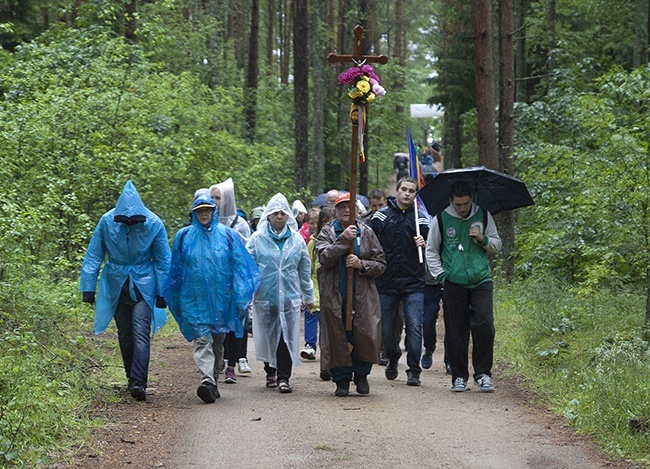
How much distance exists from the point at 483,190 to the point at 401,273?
1388mm

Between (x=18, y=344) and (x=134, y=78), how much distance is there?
40.1ft

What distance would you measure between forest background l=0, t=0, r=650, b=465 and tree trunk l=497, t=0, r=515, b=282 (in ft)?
0.15

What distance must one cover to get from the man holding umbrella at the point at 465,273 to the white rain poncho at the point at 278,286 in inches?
58.4

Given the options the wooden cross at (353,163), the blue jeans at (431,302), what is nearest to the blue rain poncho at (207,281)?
the wooden cross at (353,163)

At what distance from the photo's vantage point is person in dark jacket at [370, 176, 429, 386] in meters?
11.7

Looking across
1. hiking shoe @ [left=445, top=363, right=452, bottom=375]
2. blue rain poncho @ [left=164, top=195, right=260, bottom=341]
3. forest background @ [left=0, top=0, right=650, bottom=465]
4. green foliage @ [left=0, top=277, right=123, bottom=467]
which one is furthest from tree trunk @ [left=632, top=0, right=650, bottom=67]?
blue rain poncho @ [left=164, top=195, right=260, bottom=341]

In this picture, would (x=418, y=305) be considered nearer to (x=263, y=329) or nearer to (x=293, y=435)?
(x=263, y=329)

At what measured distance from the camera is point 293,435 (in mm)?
8383

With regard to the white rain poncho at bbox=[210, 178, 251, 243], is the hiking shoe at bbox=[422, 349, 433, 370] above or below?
below

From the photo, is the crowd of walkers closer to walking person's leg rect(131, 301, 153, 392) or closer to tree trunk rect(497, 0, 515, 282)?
walking person's leg rect(131, 301, 153, 392)

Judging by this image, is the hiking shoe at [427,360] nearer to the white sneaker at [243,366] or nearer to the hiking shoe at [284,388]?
the white sneaker at [243,366]

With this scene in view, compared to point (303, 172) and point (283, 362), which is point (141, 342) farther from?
point (303, 172)

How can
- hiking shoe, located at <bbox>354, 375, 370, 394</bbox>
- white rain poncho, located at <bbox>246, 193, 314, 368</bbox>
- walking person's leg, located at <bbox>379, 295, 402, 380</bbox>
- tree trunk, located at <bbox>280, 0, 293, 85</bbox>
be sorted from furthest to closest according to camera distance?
tree trunk, located at <bbox>280, 0, 293, 85</bbox> < walking person's leg, located at <bbox>379, 295, 402, 380</bbox> < white rain poncho, located at <bbox>246, 193, 314, 368</bbox> < hiking shoe, located at <bbox>354, 375, 370, 394</bbox>

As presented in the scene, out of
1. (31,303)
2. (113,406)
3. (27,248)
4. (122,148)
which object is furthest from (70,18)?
(113,406)
